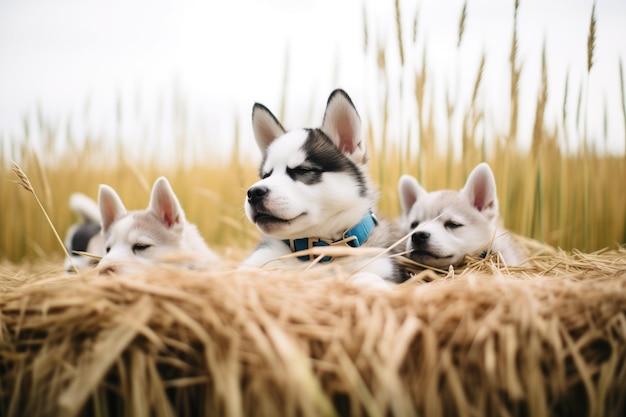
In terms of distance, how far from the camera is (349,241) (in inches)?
83.7

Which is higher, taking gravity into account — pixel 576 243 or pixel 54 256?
pixel 576 243

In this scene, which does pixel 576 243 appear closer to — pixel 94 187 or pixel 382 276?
pixel 382 276

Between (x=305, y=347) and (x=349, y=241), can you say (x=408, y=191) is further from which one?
(x=305, y=347)

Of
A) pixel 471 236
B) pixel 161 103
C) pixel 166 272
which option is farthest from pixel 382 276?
pixel 161 103

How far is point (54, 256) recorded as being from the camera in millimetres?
3871

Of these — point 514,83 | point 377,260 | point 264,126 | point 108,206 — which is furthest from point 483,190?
Result: point 108,206

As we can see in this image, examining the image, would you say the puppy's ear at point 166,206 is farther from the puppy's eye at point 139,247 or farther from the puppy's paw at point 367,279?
the puppy's paw at point 367,279

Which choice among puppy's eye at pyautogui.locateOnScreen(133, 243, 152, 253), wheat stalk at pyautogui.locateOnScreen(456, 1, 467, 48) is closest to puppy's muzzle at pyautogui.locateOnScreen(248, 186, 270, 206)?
puppy's eye at pyautogui.locateOnScreen(133, 243, 152, 253)

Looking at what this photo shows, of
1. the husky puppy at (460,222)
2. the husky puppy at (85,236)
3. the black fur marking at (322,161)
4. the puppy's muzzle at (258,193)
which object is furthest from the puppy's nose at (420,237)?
the husky puppy at (85,236)

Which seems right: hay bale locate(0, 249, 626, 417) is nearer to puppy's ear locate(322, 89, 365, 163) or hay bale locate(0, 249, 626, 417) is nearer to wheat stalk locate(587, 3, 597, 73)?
puppy's ear locate(322, 89, 365, 163)

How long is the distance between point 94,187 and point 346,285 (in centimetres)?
355

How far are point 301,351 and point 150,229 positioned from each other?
1543 millimetres

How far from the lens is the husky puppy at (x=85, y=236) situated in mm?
2954

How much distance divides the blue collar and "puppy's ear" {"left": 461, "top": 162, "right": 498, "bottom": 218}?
26.5 inches
